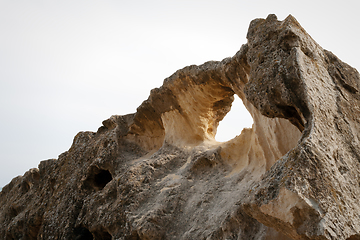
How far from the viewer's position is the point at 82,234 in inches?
281

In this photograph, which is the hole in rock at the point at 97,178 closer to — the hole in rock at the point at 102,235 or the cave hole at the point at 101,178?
the cave hole at the point at 101,178

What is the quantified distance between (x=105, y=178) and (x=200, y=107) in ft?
10.0

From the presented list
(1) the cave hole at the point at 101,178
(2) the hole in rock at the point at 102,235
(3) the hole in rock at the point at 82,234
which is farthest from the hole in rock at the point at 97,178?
(2) the hole in rock at the point at 102,235

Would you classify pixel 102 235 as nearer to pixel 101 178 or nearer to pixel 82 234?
pixel 82 234

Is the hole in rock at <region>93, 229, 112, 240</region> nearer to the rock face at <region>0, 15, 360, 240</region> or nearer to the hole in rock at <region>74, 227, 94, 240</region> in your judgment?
the rock face at <region>0, 15, 360, 240</region>

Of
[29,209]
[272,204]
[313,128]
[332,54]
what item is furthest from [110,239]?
[332,54]

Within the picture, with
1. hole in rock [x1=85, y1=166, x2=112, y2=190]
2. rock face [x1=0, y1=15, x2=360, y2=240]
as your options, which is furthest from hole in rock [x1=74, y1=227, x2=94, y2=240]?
hole in rock [x1=85, y1=166, x2=112, y2=190]

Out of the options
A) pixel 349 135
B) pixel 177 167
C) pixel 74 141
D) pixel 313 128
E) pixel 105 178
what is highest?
pixel 74 141

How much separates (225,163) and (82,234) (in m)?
3.49

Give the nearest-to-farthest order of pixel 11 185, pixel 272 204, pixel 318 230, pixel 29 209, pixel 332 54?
pixel 318 230, pixel 272 204, pixel 332 54, pixel 29 209, pixel 11 185

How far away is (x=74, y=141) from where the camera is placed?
9414mm

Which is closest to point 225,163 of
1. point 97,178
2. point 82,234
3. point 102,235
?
point 102,235

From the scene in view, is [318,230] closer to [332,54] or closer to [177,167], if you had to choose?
[332,54]

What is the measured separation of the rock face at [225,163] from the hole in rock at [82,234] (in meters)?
0.02
